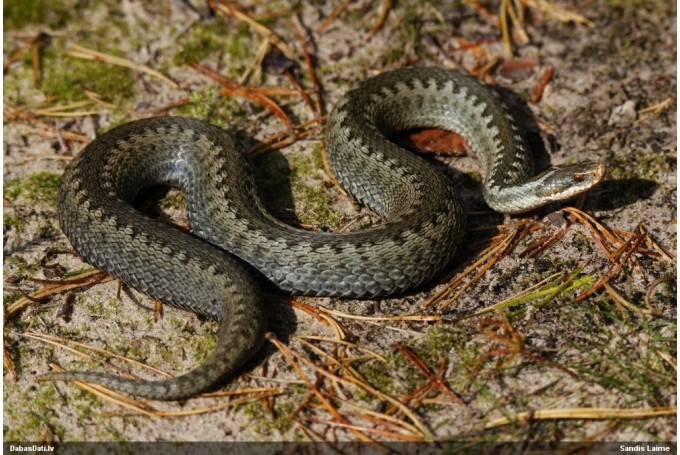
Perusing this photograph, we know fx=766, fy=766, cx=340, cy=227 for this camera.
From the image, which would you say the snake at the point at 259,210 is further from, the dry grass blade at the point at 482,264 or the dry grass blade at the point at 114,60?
the dry grass blade at the point at 114,60

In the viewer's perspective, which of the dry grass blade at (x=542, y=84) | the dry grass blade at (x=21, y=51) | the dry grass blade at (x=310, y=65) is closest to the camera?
the dry grass blade at (x=310, y=65)

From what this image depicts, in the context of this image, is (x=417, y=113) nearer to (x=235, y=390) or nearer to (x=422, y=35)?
(x=422, y=35)

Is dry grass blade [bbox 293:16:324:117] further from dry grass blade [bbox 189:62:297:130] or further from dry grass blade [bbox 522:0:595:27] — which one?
dry grass blade [bbox 522:0:595:27]

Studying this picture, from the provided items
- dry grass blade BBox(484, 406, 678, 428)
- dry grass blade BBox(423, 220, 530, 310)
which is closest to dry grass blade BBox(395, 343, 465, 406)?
dry grass blade BBox(484, 406, 678, 428)

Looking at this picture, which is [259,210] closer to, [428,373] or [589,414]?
[428,373]

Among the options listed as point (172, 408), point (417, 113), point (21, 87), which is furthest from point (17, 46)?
point (172, 408)

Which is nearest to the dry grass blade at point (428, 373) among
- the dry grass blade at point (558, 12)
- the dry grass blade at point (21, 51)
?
the dry grass blade at point (558, 12)
